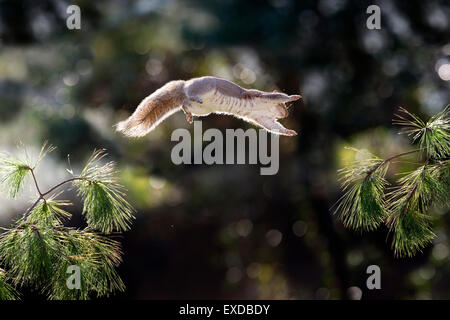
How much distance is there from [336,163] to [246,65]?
1.09 metres

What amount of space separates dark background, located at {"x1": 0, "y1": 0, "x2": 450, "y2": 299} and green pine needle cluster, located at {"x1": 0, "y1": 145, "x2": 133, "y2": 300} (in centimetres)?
227

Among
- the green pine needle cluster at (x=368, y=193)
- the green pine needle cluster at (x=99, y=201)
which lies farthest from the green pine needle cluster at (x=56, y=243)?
the green pine needle cluster at (x=368, y=193)

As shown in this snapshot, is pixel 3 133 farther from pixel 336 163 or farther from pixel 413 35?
pixel 413 35

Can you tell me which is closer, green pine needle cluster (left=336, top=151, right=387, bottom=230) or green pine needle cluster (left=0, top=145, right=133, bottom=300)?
green pine needle cluster (left=0, top=145, right=133, bottom=300)

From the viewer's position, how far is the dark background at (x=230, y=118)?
420 centimetres

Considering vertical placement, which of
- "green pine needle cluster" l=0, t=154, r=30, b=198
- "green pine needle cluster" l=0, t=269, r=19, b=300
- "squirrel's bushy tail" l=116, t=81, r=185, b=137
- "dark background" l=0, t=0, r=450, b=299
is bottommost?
"green pine needle cluster" l=0, t=269, r=19, b=300

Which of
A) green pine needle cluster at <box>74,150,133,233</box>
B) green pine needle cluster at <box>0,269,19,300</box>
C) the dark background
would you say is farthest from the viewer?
the dark background

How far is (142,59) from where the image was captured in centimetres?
464

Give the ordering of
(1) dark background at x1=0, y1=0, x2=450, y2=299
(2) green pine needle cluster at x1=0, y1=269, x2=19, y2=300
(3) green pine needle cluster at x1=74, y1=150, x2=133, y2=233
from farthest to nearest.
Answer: (1) dark background at x1=0, y1=0, x2=450, y2=299 → (3) green pine needle cluster at x1=74, y1=150, x2=133, y2=233 → (2) green pine needle cluster at x1=0, y1=269, x2=19, y2=300

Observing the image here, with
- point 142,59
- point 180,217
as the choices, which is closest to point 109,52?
point 142,59

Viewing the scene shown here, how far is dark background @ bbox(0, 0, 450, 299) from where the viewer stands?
4.20 metres

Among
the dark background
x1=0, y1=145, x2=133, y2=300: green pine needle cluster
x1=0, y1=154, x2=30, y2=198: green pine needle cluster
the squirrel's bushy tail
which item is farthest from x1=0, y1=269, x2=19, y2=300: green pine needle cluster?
the dark background

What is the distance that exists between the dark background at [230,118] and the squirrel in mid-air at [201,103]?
234cm

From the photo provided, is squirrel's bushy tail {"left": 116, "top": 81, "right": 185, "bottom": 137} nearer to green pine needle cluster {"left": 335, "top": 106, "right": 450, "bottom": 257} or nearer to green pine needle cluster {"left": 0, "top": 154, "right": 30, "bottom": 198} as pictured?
green pine needle cluster {"left": 0, "top": 154, "right": 30, "bottom": 198}
